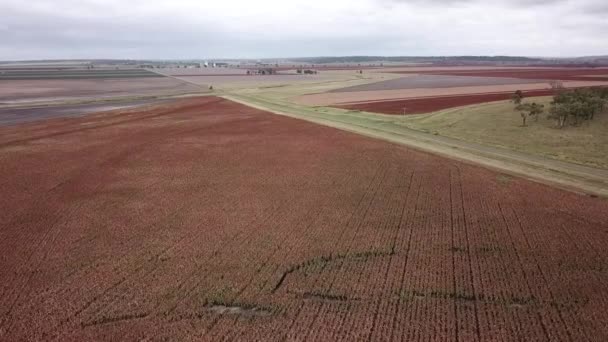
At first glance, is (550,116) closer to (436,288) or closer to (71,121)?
(436,288)

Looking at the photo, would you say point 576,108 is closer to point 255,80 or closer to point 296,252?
point 296,252

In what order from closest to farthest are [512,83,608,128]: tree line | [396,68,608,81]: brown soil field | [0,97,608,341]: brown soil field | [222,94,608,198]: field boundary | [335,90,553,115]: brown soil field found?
[0,97,608,341]: brown soil field
[222,94,608,198]: field boundary
[512,83,608,128]: tree line
[335,90,553,115]: brown soil field
[396,68,608,81]: brown soil field

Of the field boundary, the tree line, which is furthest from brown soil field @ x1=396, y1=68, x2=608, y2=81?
the field boundary

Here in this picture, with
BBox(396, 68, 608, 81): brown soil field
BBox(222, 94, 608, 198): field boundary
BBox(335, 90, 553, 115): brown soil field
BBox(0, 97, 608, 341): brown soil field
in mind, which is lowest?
BBox(0, 97, 608, 341): brown soil field

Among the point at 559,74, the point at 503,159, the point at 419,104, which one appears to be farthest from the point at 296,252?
the point at 559,74

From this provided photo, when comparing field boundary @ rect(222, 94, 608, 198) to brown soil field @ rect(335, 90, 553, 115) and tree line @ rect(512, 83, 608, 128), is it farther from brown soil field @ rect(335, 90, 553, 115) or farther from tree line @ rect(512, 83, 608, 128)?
brown soil field @ rect(335, 90, 553, 115)

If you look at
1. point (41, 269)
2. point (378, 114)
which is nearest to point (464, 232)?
point (41, 269)
